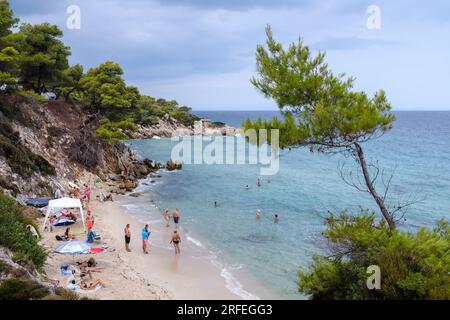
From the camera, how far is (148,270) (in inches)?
690

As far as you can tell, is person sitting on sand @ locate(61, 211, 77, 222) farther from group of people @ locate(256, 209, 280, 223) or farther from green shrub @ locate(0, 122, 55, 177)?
group of people @ locate(256, 209, 280, 223)

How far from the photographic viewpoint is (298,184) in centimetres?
4322

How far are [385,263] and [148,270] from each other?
11.8 metres

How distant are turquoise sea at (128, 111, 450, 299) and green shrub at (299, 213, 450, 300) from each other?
113 inches

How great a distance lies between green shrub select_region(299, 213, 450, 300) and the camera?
846cm

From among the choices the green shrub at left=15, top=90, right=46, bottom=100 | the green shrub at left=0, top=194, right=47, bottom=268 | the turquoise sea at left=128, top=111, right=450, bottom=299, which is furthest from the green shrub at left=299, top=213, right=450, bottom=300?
the green shrub at left=15, top=90, right=46, bottom=100

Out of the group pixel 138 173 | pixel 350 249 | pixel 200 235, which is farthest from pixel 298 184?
pixel 350 249

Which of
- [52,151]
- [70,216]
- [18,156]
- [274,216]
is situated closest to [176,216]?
[70,216]

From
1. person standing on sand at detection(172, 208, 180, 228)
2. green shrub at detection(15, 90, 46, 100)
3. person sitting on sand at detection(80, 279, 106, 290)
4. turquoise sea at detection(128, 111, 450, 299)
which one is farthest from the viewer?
green shrub at detection(15, 90, 46, 100)

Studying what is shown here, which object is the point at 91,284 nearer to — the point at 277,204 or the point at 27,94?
the point at 277,204
